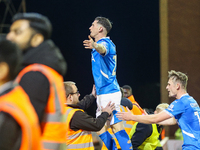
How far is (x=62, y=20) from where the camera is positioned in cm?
819

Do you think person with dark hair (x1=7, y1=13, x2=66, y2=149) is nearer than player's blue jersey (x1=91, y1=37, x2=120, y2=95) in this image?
Yes

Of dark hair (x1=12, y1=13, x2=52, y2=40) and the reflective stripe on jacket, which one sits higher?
dark hair (x1=12, y1=13, x2=52, y2=40)

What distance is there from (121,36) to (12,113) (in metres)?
7.44

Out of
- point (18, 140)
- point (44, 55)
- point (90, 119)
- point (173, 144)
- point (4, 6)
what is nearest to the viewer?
point (18, 140)

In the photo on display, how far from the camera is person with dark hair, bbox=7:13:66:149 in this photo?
4.02 feet

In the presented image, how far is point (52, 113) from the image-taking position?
1265 mm

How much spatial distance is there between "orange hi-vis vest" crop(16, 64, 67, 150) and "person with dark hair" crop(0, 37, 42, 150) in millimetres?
157

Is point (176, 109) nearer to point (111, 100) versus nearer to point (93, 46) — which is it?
point (111, 100)

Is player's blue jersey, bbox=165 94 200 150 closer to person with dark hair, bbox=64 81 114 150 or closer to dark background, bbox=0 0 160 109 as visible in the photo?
person with dark hair, bbox=64 81 114 150

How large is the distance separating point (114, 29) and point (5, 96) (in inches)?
289

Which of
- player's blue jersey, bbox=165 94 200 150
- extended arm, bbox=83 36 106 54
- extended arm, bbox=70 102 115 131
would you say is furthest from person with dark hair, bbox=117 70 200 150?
extended arm, bbox=83 36 106 54

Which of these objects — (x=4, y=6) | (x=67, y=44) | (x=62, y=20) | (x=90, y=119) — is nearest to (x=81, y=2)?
(x=62, y=20)

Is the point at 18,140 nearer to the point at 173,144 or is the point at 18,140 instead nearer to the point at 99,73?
the point at 99,73

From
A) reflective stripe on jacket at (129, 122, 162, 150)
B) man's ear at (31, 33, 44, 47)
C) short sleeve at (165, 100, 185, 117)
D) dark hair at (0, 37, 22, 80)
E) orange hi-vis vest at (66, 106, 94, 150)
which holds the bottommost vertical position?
reflective stripe on jacket at (129, 122, 162, 150)
